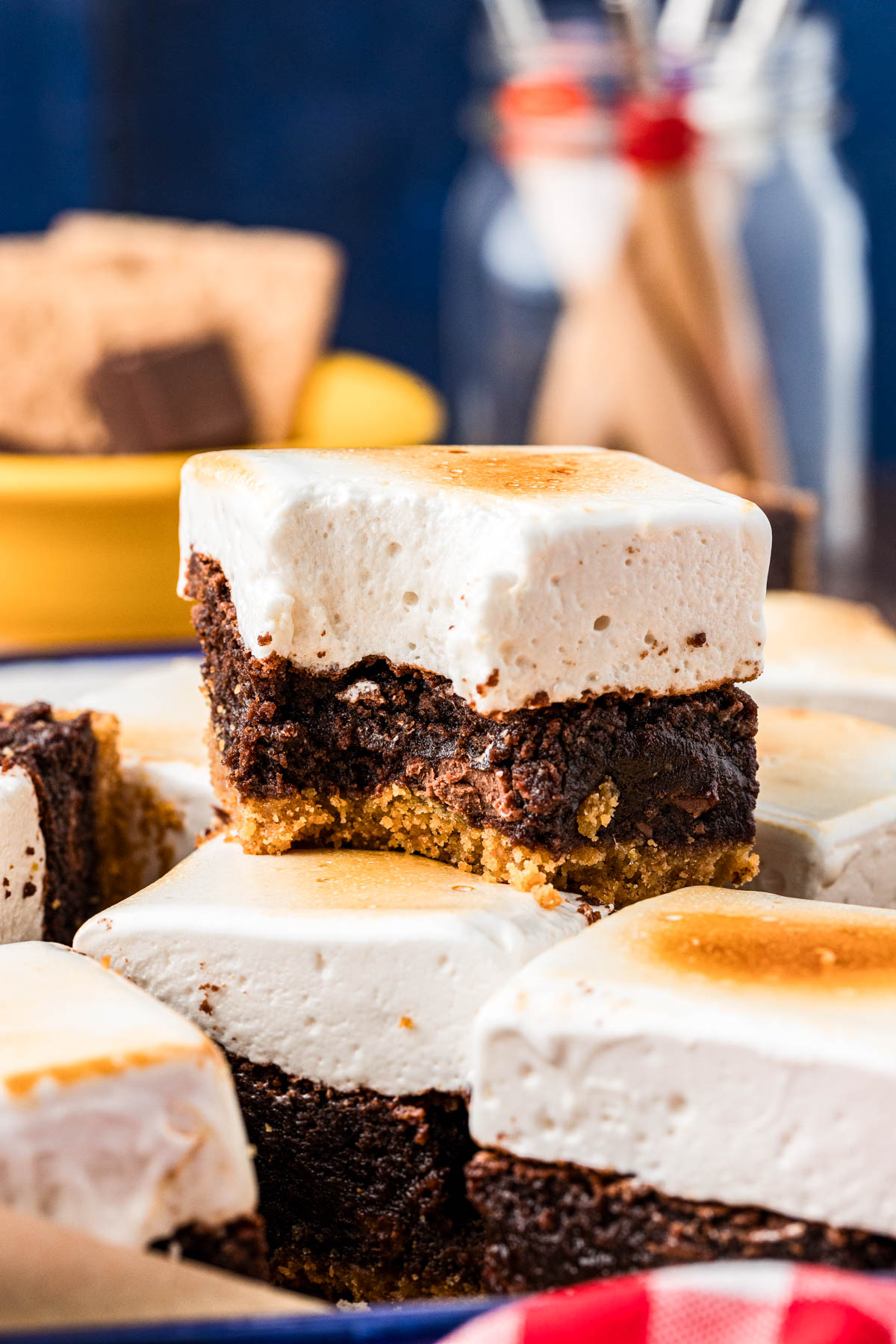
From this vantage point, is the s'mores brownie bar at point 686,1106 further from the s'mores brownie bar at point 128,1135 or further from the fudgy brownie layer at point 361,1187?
the s'mores brownie bar at point 128,1135

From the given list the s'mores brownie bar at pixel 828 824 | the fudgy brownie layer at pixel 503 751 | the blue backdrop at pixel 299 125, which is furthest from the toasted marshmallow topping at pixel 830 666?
the blue backdrop at pixel 299 125

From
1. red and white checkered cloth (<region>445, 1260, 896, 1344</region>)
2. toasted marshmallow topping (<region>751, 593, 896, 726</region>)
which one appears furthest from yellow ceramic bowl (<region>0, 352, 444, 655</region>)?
red and white checkered cloth (<region>445, 1260, 896, 1344</region>)

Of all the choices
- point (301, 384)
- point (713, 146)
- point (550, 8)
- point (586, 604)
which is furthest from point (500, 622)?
point (550, 8)

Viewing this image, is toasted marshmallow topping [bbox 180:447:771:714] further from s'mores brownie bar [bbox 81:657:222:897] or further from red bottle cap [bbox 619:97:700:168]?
red bottle cap [bbox 619:97:700:168]

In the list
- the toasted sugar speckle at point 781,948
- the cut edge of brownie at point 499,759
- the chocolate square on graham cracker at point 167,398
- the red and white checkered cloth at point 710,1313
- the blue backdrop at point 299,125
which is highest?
the blue backdrop at point 299,125

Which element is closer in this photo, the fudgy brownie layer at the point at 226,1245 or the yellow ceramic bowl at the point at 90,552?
the fudgy brownie layer at the point at 226,1245

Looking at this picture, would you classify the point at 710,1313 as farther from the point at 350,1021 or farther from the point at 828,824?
the point at 828,824

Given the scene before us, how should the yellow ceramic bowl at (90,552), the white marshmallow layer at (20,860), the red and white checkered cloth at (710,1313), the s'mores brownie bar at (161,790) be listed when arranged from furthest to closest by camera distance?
1. the yellow ceramic bowl at (90,552)
2. the s'mores brownie bar at (161,790)
3. the white marshmallow layer at (20,860)
4. the red and white checkered cloth at (710,1313)

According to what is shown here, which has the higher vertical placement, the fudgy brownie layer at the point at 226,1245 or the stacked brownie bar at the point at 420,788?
the stacked brownie bar at the point at 420,788
